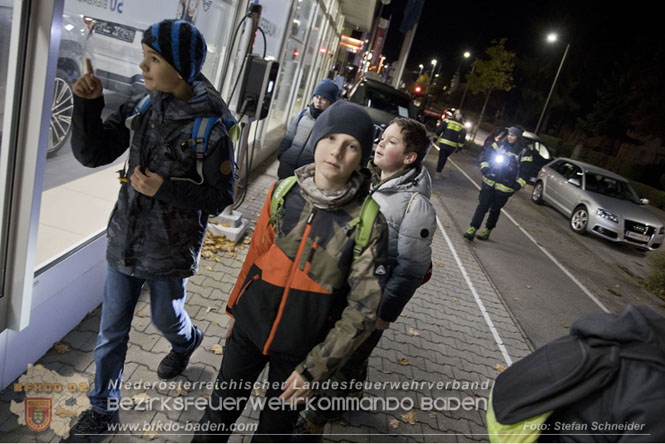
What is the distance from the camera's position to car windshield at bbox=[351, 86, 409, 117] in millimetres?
12112

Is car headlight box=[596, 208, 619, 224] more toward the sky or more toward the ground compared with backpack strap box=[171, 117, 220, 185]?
more toward the ground

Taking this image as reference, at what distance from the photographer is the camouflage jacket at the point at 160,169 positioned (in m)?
2.34

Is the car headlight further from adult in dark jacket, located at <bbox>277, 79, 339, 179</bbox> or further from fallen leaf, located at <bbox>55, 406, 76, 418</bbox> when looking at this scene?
fallen leaf, located at <bbox>55, 406, 76, 418</bbox>

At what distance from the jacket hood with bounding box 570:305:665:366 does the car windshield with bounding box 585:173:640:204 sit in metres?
13.8

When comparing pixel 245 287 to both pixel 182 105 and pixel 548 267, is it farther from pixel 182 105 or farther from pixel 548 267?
pixel 548 267

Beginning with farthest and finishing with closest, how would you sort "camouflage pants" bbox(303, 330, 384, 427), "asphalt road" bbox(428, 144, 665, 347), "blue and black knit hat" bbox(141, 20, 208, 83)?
"asphalt road" bbox(428, 144, 665, 347), "camouflage pants" bbox(303, 330, 384, 427), "blue and black knit hat" bbox(141, 20, 208, 83)

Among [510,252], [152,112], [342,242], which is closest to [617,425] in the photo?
[342,242]

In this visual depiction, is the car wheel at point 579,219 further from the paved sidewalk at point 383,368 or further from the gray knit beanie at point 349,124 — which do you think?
the gray knit beanie at point 349,124

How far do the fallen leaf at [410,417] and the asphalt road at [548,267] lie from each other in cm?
280

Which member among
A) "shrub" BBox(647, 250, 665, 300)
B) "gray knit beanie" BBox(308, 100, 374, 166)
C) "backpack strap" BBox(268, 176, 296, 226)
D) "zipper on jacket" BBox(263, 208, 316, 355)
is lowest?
"shrub" BBox(647, 250, 665, 300)

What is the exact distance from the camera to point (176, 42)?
221 centimetres

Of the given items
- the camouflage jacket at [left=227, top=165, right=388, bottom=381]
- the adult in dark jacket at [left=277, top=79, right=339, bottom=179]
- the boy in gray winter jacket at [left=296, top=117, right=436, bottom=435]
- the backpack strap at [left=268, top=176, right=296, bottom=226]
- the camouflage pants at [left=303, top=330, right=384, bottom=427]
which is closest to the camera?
the camouflage jacket at [left=227, top=165, right=388, bottom=381]

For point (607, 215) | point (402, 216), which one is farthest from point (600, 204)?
point (402, 216)

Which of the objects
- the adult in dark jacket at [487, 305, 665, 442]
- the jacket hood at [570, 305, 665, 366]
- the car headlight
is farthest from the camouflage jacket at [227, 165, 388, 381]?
the car headlight
